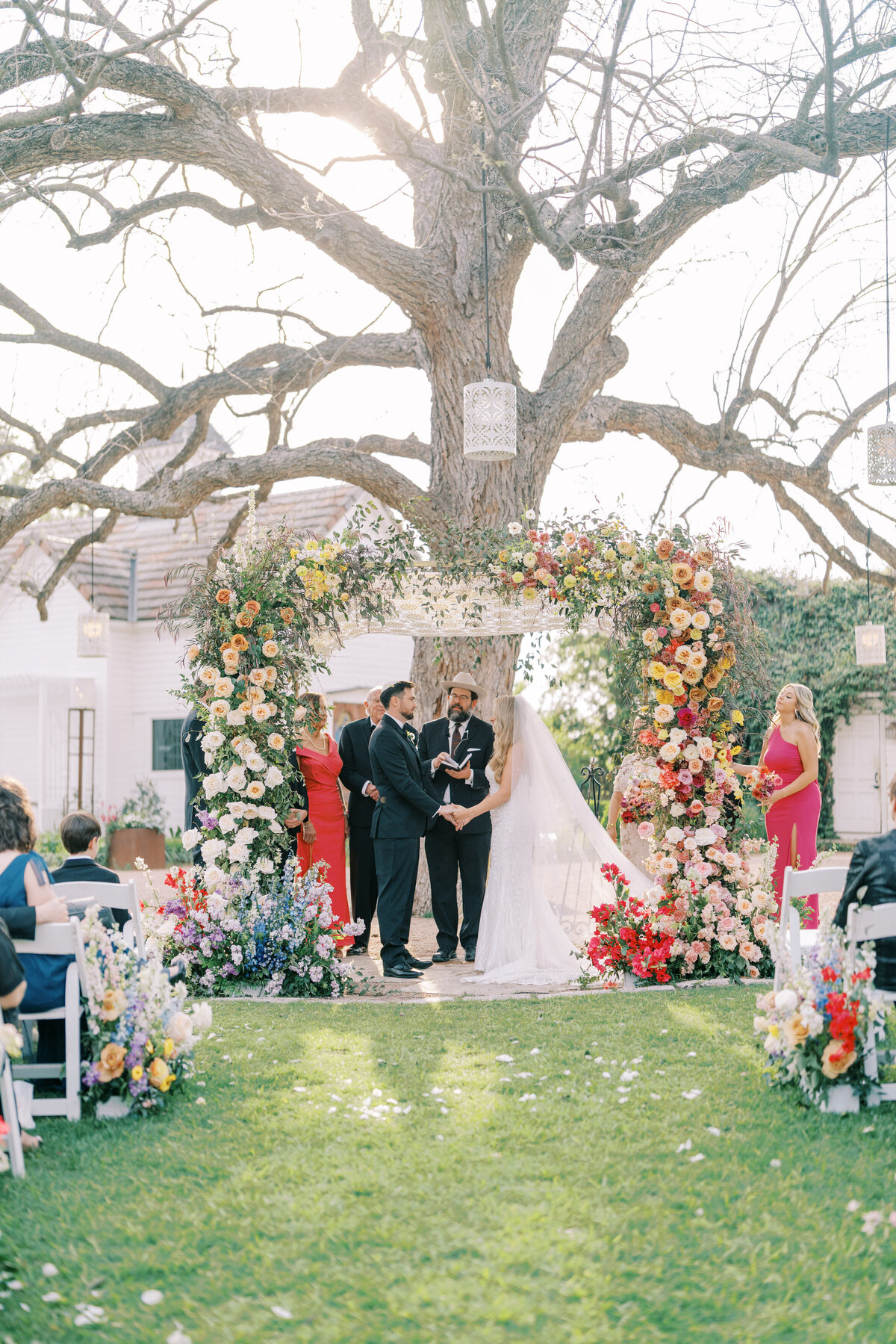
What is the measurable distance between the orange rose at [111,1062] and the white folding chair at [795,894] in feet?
9.55

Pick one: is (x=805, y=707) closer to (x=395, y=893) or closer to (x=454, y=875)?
(x=454, y=875)

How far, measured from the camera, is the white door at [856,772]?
2095cm

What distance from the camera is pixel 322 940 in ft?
26.8

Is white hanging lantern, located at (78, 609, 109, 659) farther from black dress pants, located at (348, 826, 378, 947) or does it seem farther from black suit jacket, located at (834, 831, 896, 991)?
black suit jacket, located at (834, 831, 896, 991)

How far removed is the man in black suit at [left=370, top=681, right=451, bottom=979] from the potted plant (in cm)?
930

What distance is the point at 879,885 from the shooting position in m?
5.18

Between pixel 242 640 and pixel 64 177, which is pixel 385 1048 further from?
pixel 64 177

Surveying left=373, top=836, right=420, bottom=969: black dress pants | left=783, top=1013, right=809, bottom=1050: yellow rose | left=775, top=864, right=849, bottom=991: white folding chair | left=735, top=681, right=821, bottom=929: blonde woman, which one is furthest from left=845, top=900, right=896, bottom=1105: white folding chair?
left=373, top=836, right=420, bottom=969: black dress pants

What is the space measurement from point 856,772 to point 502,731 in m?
13.6

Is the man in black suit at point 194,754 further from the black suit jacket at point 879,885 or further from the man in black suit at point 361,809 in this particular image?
the black suit jacket at point 879,885

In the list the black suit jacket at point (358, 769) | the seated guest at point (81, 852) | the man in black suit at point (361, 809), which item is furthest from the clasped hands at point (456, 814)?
the seated guest at point (81, 852)

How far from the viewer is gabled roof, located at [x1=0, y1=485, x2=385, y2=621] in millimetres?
20906

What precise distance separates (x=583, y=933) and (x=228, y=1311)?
6.08m

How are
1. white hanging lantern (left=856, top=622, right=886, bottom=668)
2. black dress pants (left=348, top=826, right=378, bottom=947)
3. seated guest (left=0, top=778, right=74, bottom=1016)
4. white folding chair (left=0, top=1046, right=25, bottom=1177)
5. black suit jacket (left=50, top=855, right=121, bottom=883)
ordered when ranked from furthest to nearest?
white hanging lantern (left=856, top=622, right=886, bottom=668) → black dress pants (left=348, top=826, right=378, bottom=947) → black suit jacket (left=50, top=855, right=121, bottom=883) → seated guest (left=0, top=778, right=74, bottom=1016) → white folding chair (left=0, top=1046, right=25, bottom=1177)
